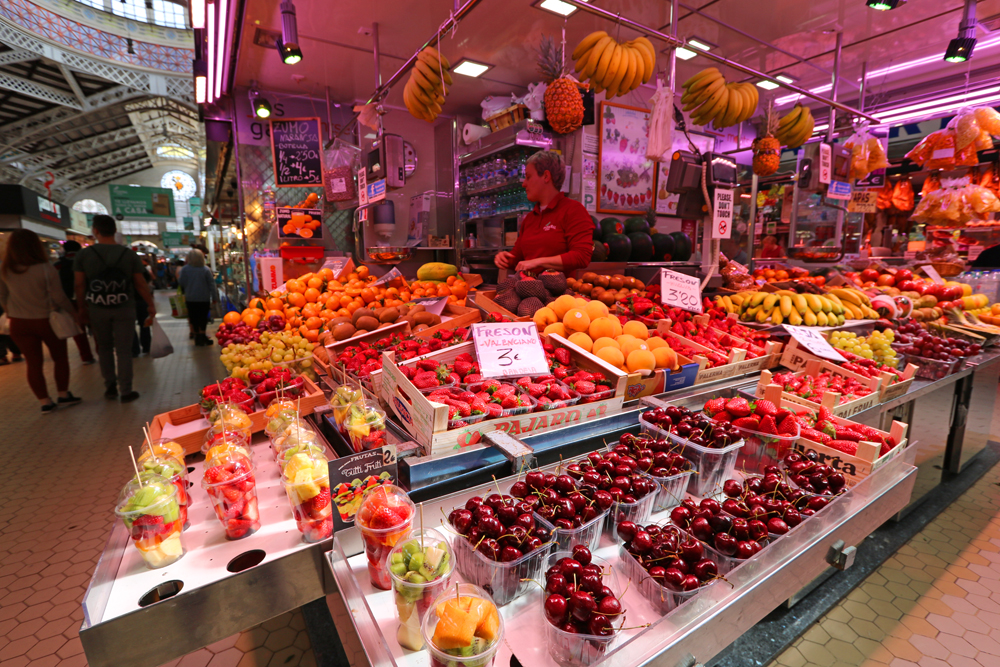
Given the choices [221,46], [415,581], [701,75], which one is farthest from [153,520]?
[221,46]

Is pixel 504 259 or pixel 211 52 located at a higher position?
pixel 211 52

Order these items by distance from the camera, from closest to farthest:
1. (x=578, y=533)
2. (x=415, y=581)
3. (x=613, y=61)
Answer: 1. (x=415, y=581)
2. (x=578, y=533)
3. (x=613, y=61)

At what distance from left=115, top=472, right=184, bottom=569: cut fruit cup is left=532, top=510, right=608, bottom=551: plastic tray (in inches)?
36.7

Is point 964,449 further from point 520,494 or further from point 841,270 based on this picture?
point 520,494

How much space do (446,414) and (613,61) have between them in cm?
293

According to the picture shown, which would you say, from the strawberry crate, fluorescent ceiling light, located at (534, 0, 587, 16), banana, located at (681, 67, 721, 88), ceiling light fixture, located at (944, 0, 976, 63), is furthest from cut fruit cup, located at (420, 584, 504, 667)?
ceiling light fixture, located at (944, 0, 976, 63)

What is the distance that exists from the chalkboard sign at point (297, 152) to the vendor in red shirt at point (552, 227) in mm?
4298

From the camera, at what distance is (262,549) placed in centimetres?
123

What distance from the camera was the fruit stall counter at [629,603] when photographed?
36.1 inches

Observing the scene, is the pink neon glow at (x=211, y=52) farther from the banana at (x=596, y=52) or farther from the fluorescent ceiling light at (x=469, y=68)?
the banana at (x=596, y=52)

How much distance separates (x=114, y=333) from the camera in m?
5.09

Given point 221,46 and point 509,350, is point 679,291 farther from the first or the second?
point 221,46

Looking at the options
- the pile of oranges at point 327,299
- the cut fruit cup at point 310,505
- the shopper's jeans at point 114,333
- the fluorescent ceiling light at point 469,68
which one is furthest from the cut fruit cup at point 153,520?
the fluorescent ceiling light at point 469,68

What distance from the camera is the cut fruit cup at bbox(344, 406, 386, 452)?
155cm
